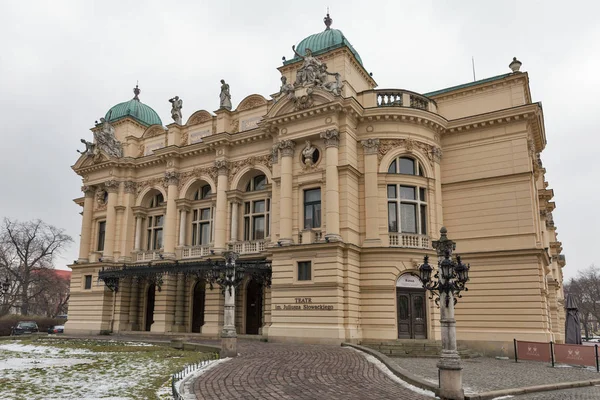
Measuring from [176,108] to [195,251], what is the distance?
11.3m

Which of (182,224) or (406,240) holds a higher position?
(182,224)

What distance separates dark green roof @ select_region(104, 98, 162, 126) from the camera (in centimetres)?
3991

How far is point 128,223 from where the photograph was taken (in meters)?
36.2

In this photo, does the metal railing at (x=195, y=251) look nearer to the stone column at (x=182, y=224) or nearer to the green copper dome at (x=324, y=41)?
the stone column at (x=182, y=224)

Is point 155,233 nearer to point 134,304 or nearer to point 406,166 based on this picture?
point 134,304

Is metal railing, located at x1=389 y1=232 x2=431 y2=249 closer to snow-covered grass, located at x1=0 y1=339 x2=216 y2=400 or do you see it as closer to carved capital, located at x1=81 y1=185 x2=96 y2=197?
snow-covered grass, located at x1=0 y1=339 x2=216 y2=400

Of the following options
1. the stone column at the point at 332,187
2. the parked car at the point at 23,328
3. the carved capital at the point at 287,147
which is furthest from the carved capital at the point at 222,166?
the parked car at the point at 23,328

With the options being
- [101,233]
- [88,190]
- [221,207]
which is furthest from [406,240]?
[88,190]

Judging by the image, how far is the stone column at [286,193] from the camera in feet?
88.4

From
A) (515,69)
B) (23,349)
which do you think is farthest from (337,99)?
(23,349)

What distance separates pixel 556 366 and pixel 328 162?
14.2 m

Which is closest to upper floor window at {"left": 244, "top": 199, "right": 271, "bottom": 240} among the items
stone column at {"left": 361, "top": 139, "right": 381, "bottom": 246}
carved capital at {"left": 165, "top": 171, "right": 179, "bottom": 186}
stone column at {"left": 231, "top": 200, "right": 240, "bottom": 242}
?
stone column at {"left": 231, "top": 200, "right": 240, "bottom": 242}

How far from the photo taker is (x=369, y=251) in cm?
2608

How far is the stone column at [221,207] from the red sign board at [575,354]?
1920 cm
